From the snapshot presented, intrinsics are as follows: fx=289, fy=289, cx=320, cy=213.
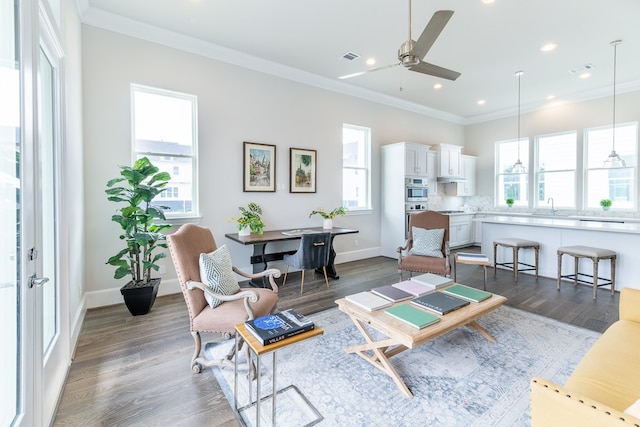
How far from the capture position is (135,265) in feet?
11.5

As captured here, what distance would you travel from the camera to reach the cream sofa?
2.94 feet

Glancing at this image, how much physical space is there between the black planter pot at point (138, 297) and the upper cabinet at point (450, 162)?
600 cm

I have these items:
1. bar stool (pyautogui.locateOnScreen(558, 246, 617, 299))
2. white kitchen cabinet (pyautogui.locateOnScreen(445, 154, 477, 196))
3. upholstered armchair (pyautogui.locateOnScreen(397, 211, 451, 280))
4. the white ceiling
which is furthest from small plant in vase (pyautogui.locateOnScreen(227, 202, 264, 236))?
white kitchen cabinet (pyautogui.locateOnScreen(445, 154, 477, 196))

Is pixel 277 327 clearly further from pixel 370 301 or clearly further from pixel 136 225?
pixel 136 225

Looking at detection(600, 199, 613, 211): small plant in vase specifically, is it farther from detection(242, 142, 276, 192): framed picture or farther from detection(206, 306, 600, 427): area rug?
detection(242, 142, 276, 192): framed picture

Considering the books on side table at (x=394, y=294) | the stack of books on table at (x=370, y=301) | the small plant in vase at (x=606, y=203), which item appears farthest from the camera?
the small plant in vase at (x=606, y=203)

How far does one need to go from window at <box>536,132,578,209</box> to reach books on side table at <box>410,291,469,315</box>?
5719 mm

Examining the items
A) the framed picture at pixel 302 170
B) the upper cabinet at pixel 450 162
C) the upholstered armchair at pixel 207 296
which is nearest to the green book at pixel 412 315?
the upholstered armchair at pixel 207 296

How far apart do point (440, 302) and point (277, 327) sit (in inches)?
53.6

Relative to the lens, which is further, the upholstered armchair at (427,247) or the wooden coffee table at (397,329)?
the upholstered armchair at (427,247)

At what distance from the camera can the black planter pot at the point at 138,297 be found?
3.11 m

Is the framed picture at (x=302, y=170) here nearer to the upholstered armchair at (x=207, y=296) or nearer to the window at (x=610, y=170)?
the upholstered armchair at (x=207, y=296)

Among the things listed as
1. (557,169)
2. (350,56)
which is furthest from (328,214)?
(557,169)

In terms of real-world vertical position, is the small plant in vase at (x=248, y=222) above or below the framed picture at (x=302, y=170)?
below
